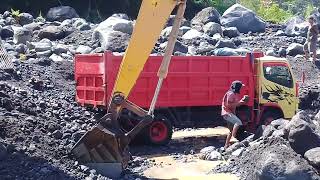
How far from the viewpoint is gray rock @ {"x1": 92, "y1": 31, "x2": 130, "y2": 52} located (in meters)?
19.8

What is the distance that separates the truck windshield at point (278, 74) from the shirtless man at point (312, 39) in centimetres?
689

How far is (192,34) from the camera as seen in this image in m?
23.9

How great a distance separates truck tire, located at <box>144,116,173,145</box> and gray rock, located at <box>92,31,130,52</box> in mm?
6438

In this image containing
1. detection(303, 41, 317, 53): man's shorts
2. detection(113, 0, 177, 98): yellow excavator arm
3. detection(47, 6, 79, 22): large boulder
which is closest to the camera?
detection(113, 0, 177, 98): yellow excavator arm

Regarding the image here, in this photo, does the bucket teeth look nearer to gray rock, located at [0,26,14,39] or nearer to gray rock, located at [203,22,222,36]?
gray rock, located at [0,26,14,39]

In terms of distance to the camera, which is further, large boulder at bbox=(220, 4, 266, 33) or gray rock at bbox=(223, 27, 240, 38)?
large boulder at bbox=(220, 4, 266, 33)

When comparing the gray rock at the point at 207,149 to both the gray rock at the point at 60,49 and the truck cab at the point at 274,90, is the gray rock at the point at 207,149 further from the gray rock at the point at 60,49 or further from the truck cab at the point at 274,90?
the gray rock at the point at 60,49

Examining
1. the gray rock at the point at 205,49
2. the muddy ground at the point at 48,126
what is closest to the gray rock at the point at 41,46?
the muddy ground at the point at 48,126

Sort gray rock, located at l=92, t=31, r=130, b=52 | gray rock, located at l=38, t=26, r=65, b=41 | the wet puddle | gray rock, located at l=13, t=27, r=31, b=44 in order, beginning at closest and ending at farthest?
the wet puddle, gray rock, located at l=92, t=31, r=130, b=52, gray rock, located at l=13, t=27, r=31, b=44, gray rock, located at l=38, t=26, r=65, b=41

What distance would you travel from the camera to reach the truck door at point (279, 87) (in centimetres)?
1460

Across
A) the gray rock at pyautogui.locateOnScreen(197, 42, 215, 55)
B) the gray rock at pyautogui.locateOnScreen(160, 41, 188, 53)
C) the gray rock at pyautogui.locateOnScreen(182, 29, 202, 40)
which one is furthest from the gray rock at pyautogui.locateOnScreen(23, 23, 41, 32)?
the gray rock at pyautogui.locateOnScreen(197, 42, 215, 55)

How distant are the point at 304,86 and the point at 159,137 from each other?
7890 millimetres

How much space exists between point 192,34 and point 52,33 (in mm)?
5363

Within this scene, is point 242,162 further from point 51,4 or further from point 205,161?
point 51,4
